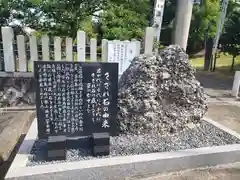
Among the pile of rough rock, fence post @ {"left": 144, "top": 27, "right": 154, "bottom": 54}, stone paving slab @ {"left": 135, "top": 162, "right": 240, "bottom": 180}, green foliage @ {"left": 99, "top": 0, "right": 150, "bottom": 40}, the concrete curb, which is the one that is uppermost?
green foliage @ {"left": 99, "top": 0, "right": 150, "bottom": 40}

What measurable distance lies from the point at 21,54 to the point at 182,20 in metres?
4.86

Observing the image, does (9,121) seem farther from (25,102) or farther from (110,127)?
(110,127)

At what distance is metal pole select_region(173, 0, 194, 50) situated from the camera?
7287mm

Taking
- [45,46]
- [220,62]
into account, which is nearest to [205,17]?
[220,62]

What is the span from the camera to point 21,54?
549 centimetres

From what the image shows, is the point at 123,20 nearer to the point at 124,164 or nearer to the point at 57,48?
the point at 57,48

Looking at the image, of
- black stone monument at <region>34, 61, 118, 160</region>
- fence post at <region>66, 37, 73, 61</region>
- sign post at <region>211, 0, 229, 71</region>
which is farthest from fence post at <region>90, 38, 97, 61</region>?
sign post at <region>211, 0, 229, 71</region>

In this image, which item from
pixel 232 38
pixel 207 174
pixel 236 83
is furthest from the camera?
pixel 232 38

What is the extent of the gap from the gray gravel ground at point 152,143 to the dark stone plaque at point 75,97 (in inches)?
10.4

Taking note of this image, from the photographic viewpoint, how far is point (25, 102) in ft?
19.5

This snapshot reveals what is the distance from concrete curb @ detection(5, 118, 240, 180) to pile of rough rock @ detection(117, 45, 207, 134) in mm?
636

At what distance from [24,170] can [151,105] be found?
194 centimetres

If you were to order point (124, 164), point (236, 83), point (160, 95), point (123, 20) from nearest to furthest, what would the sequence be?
point (124, 164)
point (160, 95)
point (123, 20)
point (236, 83)

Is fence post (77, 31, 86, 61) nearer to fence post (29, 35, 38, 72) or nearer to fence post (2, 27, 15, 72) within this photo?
fence post (29, 35, 38, 72)
